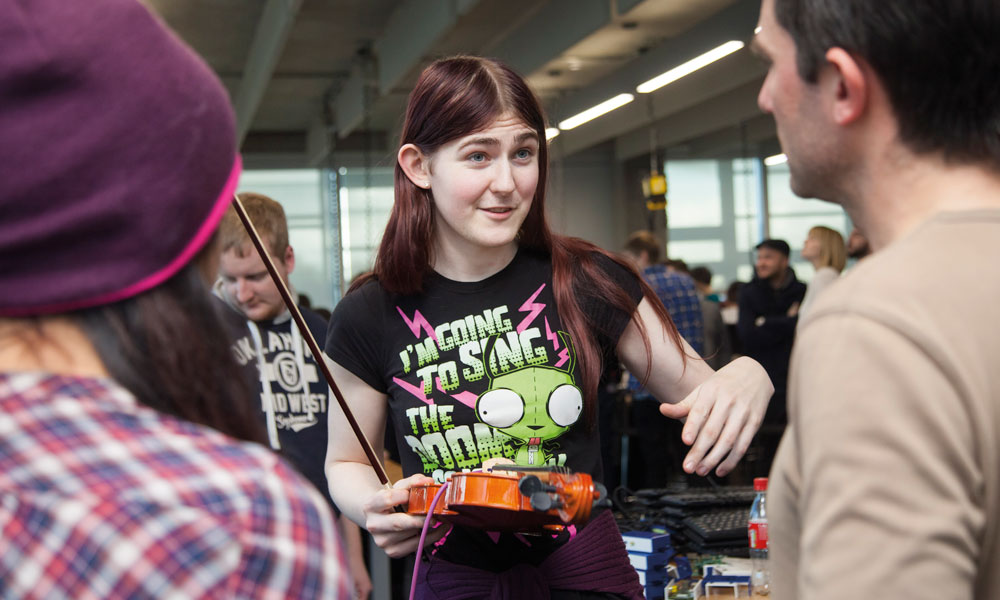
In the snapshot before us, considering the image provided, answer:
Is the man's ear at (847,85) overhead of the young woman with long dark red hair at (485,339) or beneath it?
overhead

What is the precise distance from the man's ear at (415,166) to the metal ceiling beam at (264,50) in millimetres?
5198

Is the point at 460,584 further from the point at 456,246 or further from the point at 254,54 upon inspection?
the point at 254,54

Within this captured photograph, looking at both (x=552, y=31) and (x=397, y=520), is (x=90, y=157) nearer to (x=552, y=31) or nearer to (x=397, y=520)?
(x=397, y=520)

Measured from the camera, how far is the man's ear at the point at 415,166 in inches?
67.6

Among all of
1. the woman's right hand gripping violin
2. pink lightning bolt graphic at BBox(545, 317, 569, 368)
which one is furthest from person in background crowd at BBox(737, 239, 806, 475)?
the woman's right hand gripping violin

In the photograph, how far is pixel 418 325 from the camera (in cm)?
163

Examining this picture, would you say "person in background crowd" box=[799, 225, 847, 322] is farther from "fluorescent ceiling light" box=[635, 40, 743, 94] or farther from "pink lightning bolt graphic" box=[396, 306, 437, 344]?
"pink lightning bolt graphic" box=[396, 306, 437, 344]

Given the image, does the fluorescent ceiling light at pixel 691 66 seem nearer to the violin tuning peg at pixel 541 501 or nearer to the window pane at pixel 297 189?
the violin tuning peg at pixel 541 501

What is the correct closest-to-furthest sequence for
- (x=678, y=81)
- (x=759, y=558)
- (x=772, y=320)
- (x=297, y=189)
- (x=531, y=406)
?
(x=531, y=406)
(x=759, y=558)
(x=772, y=320)
(x=678, y=81)
(x=297, y=189)

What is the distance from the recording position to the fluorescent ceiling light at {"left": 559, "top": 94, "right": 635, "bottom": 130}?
32.0 ft

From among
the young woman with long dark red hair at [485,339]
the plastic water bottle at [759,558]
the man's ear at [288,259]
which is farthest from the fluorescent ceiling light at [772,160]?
the young woman with long dark red hair at [485,339]

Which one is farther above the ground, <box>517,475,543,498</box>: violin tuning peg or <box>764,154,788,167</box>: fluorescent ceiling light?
<box>764,154,788,167</box>: fluorescent ceiling light

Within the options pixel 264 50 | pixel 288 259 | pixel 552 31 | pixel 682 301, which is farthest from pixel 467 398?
pixel 264 50

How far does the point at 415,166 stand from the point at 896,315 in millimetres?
1144
